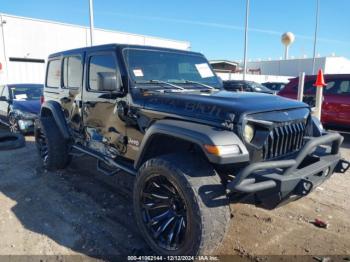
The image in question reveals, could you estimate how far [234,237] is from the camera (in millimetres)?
3242

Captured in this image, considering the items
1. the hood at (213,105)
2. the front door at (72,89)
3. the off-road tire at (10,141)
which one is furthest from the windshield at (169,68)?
the off-road tire at (10,141)

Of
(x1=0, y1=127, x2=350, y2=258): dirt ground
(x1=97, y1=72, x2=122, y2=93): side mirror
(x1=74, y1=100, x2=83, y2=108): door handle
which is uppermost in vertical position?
(x1=97, y1=72, x2=122, y2=93): side mirror

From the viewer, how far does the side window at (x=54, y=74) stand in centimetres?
513

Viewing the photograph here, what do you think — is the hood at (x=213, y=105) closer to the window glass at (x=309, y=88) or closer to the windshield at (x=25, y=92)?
the window glass at (x=309, y=88)

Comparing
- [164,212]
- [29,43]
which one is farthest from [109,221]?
[29,43]

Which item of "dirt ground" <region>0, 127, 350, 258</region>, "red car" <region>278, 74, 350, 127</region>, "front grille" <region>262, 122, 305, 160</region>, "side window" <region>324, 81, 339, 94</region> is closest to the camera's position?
"front grille" <region>262, 122, 305, 160</region>

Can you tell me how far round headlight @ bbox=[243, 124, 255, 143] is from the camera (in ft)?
8.44

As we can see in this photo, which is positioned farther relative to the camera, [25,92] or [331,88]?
[25,92]

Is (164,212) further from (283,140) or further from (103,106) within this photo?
(103,106)

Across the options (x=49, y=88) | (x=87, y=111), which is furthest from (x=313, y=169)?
(x=49, y=88)

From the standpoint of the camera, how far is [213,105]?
2697 millimetres

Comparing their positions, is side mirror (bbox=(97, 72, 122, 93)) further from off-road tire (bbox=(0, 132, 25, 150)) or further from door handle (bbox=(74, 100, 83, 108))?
off-road tire (bbox=(0, 132, 25, 150))

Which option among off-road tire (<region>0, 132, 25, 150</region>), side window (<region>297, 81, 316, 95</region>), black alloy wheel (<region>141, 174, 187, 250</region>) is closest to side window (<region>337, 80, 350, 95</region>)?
side window (<region>297, 81, 316, 95</region>)

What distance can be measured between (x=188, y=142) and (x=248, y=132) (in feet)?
1.81
